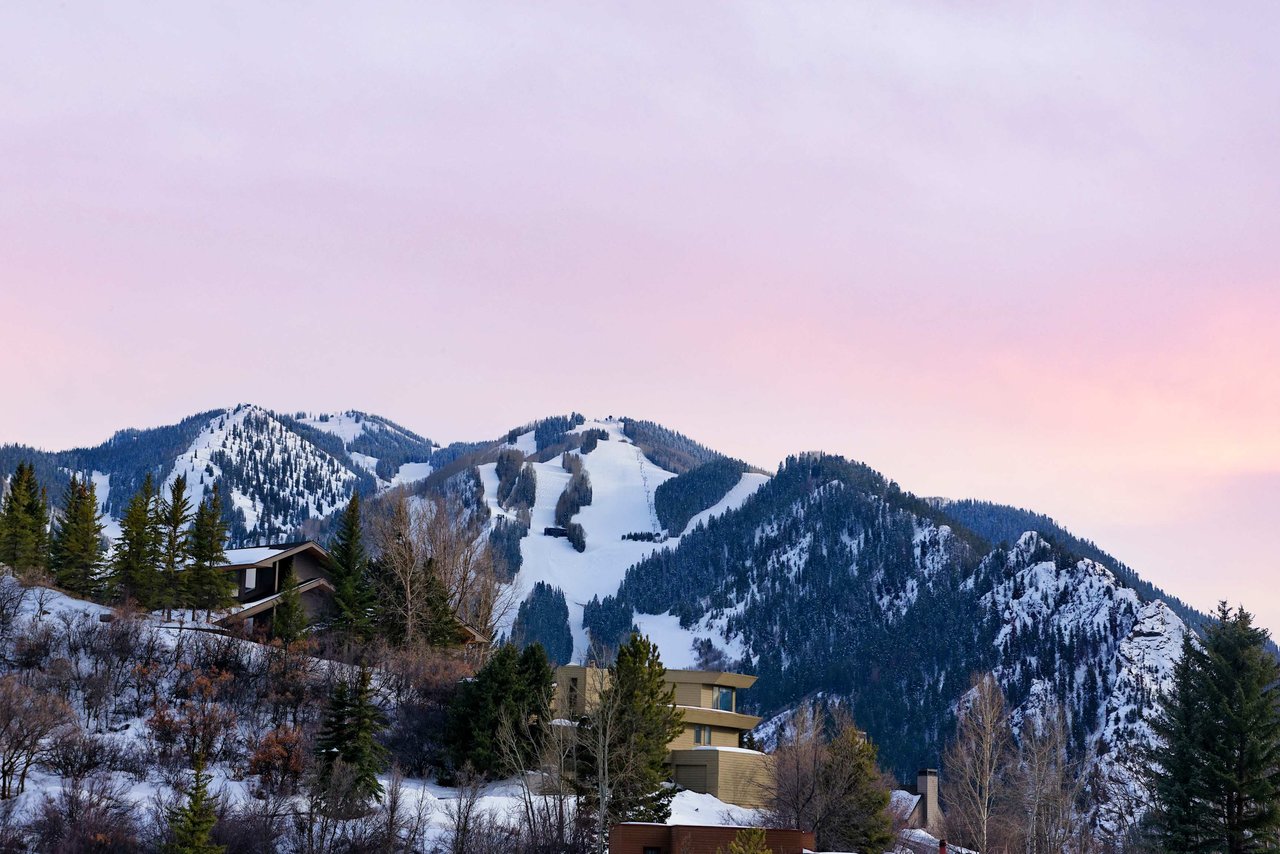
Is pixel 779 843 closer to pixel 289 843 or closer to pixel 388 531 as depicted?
pixel 289 843

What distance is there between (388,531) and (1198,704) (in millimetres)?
50615

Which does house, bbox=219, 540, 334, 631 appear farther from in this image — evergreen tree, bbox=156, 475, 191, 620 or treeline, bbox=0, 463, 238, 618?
evergreen tree, bbox=156, 475, 191, 620

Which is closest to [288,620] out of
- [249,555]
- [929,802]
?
[249,555]

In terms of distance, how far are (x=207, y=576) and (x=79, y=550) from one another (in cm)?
662

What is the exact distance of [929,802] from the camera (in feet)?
361

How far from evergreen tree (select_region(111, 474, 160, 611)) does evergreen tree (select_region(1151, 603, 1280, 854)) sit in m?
48.0

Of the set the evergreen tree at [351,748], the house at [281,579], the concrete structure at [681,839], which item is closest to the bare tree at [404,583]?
the house at [281,579]

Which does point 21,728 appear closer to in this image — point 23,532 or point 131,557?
point 131,557

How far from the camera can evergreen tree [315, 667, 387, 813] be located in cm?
5812

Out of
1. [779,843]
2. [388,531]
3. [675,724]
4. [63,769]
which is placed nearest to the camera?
[779,843]

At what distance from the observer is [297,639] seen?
70.7 m

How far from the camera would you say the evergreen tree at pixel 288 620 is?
7069 cm

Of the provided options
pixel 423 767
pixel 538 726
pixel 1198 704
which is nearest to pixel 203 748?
pixel 423 767

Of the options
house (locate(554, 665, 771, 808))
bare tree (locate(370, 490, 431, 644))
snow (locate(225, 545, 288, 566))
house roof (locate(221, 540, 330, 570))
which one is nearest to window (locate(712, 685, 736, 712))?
house (locate(554, 665, 771, 808))
